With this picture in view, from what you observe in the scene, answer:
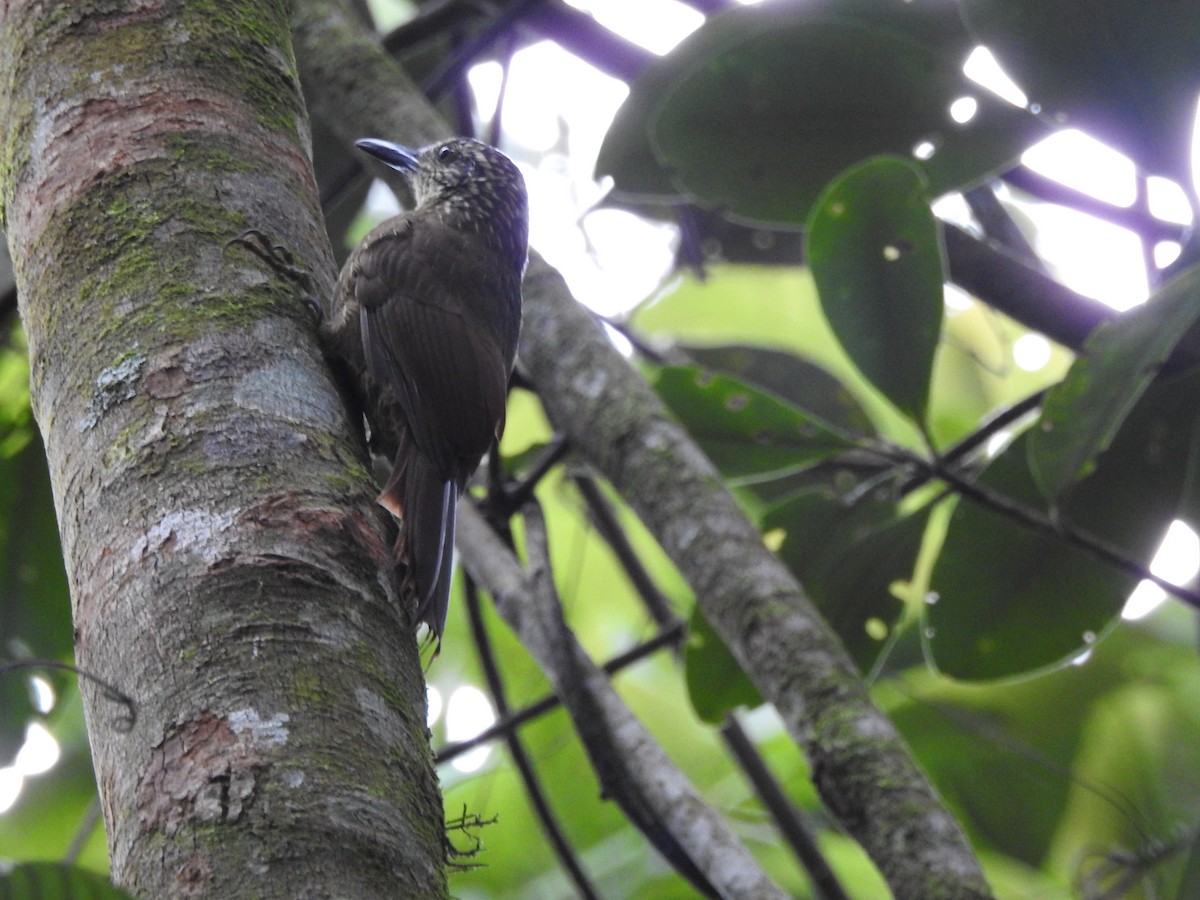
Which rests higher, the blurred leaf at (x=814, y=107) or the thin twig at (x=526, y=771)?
the blurred leaf at (x=814, y=107)

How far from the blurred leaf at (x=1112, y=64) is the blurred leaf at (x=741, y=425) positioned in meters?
0.75

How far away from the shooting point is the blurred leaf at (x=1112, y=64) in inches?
91.0

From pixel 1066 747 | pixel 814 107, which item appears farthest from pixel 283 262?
pixel 1066 747

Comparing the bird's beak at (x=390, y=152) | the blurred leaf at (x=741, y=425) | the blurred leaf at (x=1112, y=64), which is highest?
the bird's beak at (x=390, y=152)

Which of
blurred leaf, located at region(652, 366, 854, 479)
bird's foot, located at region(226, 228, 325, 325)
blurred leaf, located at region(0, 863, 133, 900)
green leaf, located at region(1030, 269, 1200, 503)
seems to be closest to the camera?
blurred leaf, located at region(0, 863, 133, 900)

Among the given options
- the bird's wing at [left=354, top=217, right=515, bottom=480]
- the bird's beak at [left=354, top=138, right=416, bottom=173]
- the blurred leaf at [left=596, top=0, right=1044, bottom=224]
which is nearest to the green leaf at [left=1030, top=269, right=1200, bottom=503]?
the blurred leaf at [left=596, top=0, right=1044, bottom=224]

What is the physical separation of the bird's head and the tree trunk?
1142mm

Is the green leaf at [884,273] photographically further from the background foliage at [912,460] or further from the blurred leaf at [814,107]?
the blurred leaf at [814,107]

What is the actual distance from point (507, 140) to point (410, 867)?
16.4 ft

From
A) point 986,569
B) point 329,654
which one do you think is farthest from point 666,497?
point 329,654

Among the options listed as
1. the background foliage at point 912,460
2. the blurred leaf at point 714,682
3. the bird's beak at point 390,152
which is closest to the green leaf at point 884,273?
the background foliage at point 912,460

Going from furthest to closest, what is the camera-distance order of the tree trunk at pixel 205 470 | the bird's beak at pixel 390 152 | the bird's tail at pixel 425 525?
the bird's beak at pixel 390 152 < the bird's tail at pixel 425 525 < the tree trunk at pixel 205 470

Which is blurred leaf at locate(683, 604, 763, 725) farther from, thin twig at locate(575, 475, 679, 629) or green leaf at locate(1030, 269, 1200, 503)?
green leaf at locate(1030, 269, 1200, 503)

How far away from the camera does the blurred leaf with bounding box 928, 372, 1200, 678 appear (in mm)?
2543
